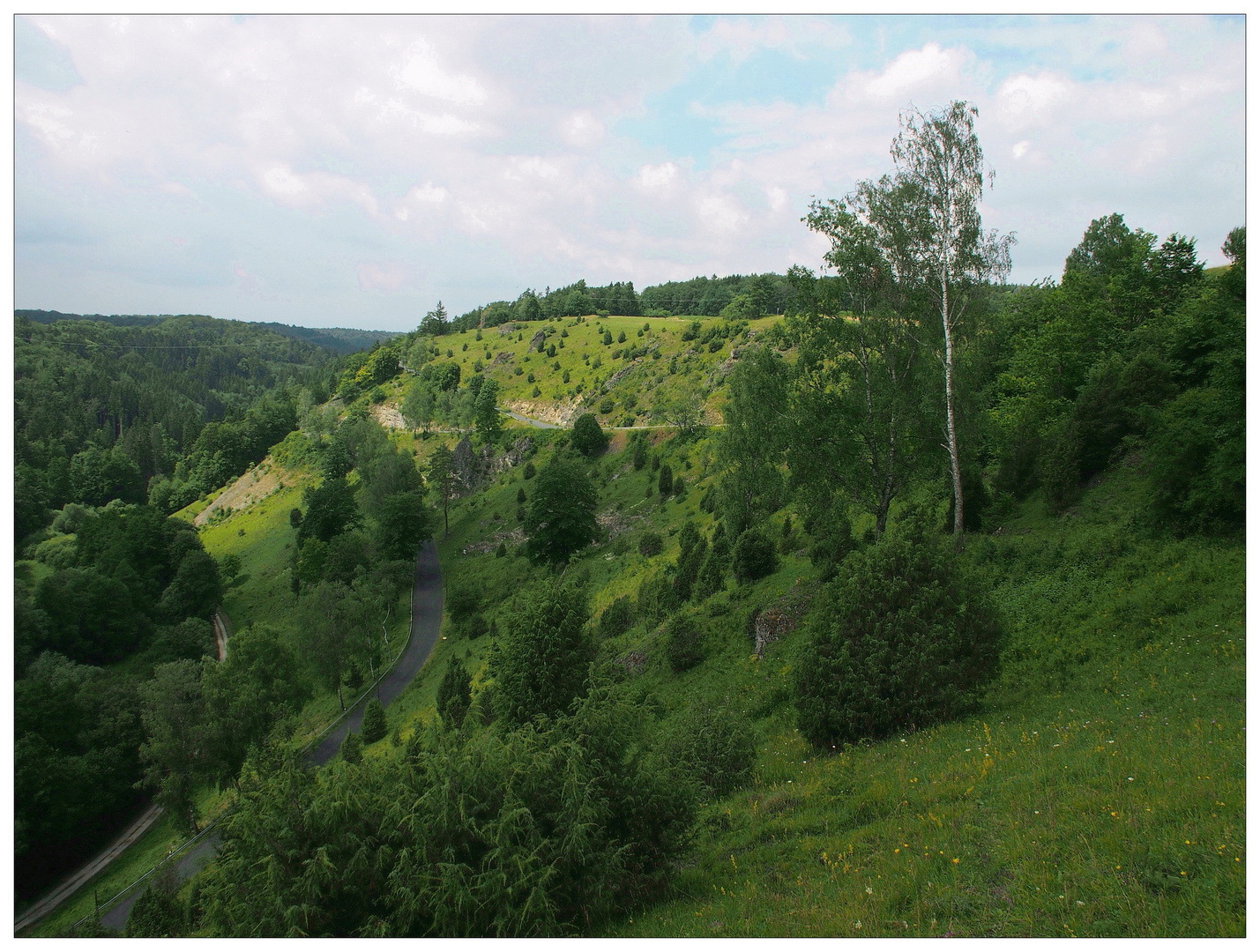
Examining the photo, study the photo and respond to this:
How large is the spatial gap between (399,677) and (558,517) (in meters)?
13.6

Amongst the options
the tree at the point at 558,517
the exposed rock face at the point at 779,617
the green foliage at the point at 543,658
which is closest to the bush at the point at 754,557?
the exposed rock face at the point at 779,617

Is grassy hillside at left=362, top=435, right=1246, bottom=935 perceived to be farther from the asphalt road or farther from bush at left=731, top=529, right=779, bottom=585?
the asphalt road

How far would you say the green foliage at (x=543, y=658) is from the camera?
1520 centimetres

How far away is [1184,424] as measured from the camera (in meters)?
15.4

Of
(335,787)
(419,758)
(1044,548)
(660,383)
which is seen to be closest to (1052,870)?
(419,758)

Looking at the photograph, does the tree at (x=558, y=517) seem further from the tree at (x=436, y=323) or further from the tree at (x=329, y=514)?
the tree at (x=436, y=323)

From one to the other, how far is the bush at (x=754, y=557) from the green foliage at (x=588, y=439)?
35291 mm

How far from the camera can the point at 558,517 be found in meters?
42.7

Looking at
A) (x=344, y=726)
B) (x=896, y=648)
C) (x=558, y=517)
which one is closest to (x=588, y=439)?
(x=558, y=517)

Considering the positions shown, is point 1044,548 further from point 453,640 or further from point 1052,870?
point 453,640

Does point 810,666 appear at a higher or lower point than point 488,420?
lower

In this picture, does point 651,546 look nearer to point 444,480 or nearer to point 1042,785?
point 444,480

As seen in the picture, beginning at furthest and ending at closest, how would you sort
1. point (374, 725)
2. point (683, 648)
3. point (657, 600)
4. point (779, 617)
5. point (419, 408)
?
point (419, 408), point (374, 725), point (657, 600), point (683, 648), point (779, 617)

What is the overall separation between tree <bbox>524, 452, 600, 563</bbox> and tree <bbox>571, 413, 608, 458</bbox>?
15.1 m
